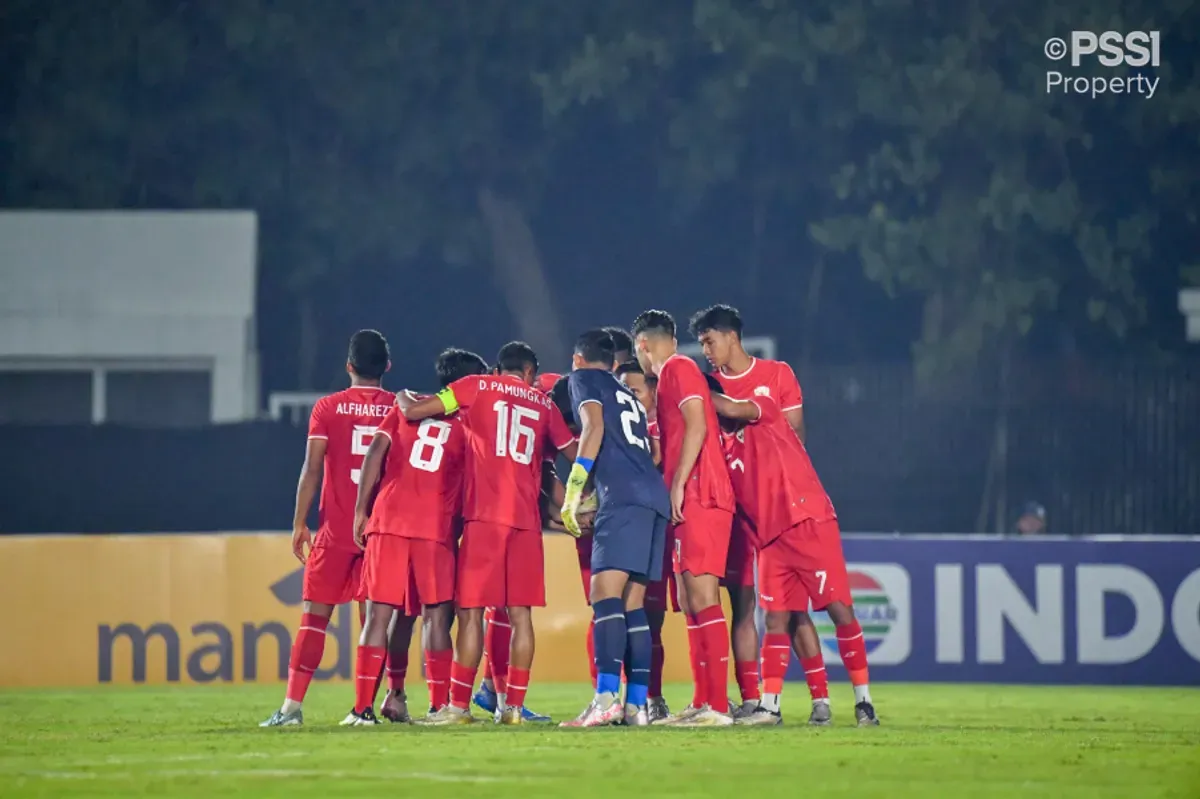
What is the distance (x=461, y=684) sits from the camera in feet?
39.1

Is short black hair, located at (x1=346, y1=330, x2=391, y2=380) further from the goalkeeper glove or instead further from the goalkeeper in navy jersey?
the goalkeeper glove

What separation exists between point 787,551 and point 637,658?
3.64 ft

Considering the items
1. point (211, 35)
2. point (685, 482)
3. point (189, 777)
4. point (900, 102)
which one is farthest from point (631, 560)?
point (211, 35)

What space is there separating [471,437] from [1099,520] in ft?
41.1

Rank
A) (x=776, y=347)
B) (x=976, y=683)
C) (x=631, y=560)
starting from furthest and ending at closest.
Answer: (x=776, y=347), (x=976, y=683), (x=631, y=560)

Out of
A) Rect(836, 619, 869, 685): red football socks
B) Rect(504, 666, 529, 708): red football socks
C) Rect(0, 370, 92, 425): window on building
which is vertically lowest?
Rect(504, 666, 529, 708): red football socks

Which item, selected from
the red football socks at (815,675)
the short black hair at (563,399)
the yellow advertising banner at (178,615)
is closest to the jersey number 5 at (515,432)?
the short black hair at (563,399)

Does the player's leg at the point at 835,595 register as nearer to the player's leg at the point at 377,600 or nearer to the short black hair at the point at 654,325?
the short black hair at the point at 654,325

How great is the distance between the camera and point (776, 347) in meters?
42.8

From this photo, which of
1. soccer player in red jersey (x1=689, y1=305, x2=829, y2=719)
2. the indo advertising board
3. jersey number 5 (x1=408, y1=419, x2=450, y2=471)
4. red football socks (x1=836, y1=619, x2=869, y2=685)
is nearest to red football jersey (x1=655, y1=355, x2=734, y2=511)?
soccer player in red jersey (x1=689, y1=305, x2=829, y2=719)

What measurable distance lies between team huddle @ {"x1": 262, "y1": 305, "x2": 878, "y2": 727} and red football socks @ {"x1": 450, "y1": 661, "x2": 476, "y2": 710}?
12 millimetres

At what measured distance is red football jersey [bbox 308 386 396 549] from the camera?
39.5ft

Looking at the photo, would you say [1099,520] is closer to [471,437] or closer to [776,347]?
[471,437]

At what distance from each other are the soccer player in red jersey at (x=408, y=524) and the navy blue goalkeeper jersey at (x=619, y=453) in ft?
2.88
